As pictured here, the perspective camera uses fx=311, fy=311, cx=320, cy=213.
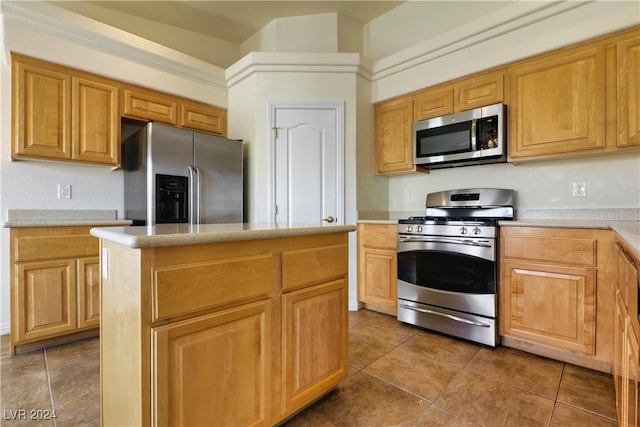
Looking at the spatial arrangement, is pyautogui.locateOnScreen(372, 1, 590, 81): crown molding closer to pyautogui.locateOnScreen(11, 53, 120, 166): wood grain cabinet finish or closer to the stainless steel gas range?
the stainless steel gas range

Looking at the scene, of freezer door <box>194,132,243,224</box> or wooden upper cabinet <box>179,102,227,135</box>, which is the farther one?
wooden upper cabinet <box>179,102,227,135</box>

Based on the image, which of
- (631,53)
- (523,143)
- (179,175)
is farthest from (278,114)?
(631,53)

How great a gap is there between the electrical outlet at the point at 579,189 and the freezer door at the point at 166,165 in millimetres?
3153

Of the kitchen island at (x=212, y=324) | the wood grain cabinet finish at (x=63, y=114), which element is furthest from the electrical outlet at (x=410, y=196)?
the wood grain cabinet finish at (x=63, y=114)

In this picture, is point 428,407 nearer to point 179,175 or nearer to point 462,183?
point 462,183

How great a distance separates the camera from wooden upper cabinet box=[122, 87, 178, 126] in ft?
9.19

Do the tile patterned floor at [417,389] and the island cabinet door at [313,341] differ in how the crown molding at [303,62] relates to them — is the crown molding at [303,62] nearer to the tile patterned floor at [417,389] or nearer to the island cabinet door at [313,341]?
the island cabinet door at [313,341]

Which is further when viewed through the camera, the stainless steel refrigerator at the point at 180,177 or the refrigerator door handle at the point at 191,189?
the refrigerator door handle at the point at 191,189

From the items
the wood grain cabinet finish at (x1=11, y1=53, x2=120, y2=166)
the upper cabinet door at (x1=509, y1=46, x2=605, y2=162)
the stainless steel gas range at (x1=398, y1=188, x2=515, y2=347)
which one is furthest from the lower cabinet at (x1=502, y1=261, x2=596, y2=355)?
the wood grain cabinet finish at (x1=11, y1=53, x2=120, y2=166)

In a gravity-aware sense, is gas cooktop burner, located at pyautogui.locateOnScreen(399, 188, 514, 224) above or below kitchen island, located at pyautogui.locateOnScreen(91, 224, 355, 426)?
above

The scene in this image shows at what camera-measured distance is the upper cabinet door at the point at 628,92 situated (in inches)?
77.9

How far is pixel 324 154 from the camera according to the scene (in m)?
3.12

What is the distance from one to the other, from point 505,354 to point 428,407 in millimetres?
947

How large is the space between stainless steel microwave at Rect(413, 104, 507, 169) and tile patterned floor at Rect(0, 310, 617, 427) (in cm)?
153
